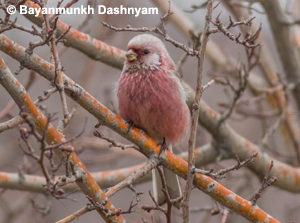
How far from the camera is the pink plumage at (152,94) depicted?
172 inches

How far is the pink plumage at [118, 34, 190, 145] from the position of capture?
4.37m

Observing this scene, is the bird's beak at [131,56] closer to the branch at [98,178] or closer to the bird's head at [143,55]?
the bird's head at [143,55]

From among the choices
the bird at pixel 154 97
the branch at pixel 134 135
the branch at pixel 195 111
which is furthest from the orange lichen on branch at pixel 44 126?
the bird at pixel 154 97

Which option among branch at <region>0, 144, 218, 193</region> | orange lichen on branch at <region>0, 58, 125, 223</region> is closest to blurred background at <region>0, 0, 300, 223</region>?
branch at <region>0, 144, 218, 193</region>

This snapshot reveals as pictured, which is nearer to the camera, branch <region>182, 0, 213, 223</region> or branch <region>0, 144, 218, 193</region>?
branch <region>182, 0, 213, 223</region>

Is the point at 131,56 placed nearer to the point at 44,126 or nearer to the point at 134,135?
the point at 134,135

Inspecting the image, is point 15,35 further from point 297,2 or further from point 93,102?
point 93,102

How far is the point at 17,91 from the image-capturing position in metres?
3.13

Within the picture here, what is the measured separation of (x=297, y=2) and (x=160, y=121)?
4010 mm

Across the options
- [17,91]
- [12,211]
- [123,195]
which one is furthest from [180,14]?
[123,195]

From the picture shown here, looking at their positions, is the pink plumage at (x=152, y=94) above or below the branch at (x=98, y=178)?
above

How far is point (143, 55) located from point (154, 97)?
0.46 metres

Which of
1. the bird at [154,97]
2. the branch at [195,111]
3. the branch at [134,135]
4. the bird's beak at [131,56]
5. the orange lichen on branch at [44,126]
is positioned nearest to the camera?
the branch at [195,111]

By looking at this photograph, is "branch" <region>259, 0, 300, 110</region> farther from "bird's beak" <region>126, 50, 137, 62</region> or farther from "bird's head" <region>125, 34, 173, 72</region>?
"bird's beak" <region>126, 50, 137, 62</region>
